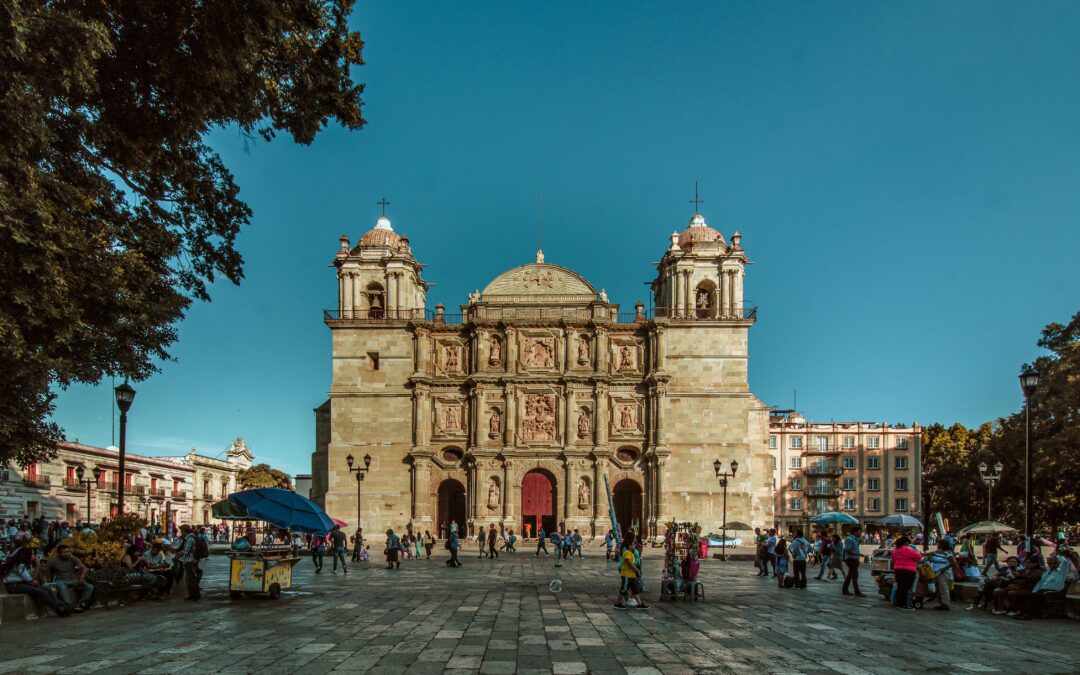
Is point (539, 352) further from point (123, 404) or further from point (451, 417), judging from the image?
point (123, 404)

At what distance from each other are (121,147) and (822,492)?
64636 mm

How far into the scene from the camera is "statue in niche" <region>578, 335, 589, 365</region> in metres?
42.8

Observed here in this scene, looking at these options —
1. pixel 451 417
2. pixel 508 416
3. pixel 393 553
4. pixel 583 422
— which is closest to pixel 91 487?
pixel 451 417

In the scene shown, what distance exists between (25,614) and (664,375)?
32833mm

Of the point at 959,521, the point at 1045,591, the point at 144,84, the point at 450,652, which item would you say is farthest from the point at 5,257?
the point at 959,521

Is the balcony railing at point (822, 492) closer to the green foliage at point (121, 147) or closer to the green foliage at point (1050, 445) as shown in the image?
the green foliage at point (1050, 445)

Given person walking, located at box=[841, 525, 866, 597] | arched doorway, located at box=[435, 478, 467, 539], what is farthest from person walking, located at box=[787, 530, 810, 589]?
arched doorway, located at box=[435, 478, 467, 539]

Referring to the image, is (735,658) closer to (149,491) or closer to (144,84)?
(144,84)

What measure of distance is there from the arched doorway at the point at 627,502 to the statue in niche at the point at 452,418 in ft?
28.4

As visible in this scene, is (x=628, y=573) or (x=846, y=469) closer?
(x=628, y=573)

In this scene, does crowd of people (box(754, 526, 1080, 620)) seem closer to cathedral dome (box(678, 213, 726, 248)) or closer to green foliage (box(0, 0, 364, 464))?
green foliage (box(0, 0, 364, 464))

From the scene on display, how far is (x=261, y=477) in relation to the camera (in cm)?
7238

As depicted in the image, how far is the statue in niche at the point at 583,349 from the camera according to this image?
42812 millimetres

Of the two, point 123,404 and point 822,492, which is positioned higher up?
point 123,404
